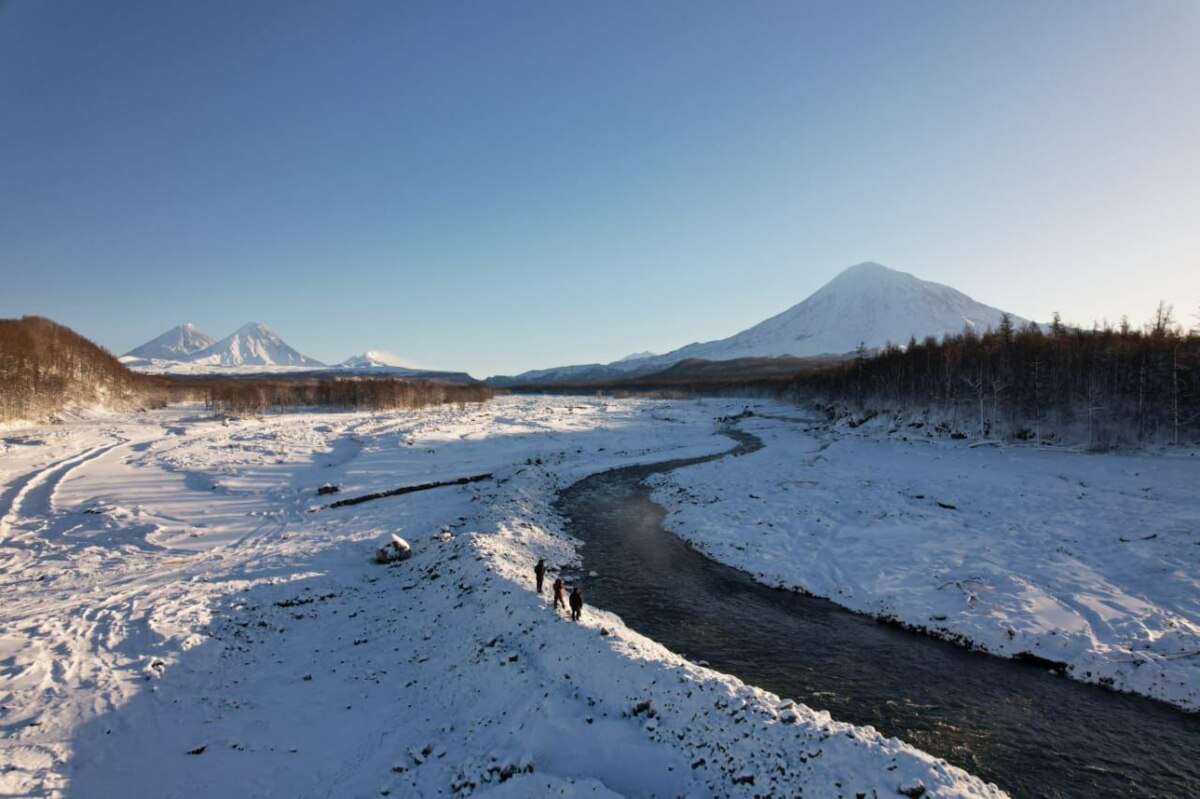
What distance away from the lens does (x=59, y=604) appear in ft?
65.3

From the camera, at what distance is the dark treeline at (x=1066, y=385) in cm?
4500

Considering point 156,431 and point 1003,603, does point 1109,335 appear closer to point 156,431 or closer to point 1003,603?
point 1003,603

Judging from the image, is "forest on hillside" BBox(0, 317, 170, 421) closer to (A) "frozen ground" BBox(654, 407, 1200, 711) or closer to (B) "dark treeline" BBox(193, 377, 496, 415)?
(B) "dark treeline" BBox(193, 377, 496, 415)

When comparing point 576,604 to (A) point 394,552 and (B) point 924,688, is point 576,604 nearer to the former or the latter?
(B) point 924,688

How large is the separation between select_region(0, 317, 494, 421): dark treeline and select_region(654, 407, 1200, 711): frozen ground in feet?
283

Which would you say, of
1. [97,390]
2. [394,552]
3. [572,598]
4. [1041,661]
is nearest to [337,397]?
[97,390]

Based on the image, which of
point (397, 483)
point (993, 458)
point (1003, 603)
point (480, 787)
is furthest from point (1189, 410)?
point (397, 483)

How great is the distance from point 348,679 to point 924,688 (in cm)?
1677

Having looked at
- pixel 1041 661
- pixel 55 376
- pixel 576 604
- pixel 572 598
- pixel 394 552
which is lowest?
pixel 1041 661

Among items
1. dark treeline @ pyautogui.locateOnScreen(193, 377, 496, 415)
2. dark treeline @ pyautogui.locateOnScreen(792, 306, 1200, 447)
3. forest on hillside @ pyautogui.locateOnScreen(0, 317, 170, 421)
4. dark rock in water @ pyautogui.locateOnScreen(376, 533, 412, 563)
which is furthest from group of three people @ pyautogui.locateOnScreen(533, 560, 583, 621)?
dark treeline @ pyautogui.locateOnScreen(193, 377, 496, 415)

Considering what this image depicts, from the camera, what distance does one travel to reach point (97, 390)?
9756 cm

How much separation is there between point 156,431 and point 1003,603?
8365 cm

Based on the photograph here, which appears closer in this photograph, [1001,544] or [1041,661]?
[1041,661]

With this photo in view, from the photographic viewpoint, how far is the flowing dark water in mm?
11790
